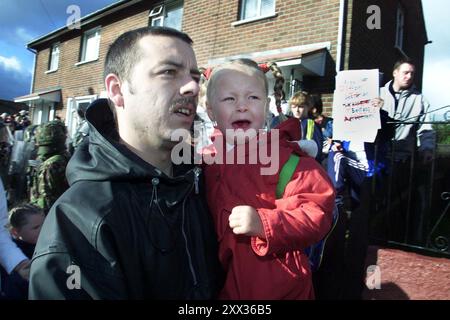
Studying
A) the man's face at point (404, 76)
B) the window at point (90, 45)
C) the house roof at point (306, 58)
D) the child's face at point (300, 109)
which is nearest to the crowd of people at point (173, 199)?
the child's face at point (300, 109)

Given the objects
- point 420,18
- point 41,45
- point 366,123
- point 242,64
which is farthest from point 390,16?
point 41,45

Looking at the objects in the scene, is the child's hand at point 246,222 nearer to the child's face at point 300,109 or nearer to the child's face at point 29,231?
the child's face at point 29,231

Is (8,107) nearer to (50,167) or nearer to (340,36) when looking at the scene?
(340,36)

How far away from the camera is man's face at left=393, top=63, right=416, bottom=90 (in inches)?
175

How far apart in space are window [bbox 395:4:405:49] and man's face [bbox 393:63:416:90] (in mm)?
6287

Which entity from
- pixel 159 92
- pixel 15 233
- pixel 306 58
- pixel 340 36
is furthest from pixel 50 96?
pixel 159 92

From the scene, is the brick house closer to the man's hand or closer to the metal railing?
the metal railing

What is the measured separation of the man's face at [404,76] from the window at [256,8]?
15.3 ft

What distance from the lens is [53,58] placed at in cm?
1728

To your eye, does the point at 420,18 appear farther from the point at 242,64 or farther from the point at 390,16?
the point at 242,64

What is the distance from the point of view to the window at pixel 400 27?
997 centimetres

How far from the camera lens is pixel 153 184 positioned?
54.8 inches
